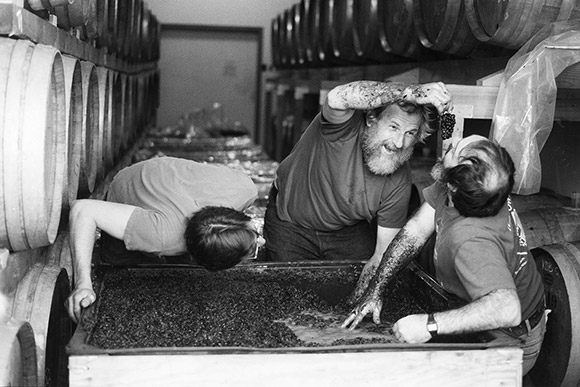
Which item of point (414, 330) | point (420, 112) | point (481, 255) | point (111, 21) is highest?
point (111, 21)

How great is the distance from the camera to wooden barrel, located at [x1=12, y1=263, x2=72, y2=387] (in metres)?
2.26

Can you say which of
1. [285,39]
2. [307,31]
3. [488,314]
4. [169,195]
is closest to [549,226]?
[488,314]

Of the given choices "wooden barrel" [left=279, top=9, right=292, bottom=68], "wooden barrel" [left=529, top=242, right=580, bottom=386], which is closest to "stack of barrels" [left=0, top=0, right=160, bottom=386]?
"wooden barrel" [left=529, top=242, right=580, bottom=386]

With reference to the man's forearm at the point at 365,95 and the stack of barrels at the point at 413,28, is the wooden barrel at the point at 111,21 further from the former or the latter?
the man's forearm at the point at 365,95

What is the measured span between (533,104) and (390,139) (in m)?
0.55

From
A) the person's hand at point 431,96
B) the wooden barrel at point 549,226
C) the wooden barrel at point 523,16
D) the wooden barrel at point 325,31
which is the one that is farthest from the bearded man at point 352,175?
the wooden barrel at point 325,31

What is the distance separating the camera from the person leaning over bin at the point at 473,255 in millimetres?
2256

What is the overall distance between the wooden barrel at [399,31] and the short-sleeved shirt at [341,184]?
1499 millimetres

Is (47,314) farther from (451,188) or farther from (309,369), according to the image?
(451,188)

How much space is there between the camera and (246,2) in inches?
493

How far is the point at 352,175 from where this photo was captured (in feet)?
10.8

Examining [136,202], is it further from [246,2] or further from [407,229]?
[246,2]

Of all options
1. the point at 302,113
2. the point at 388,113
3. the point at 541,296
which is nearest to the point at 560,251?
the point at 541,296

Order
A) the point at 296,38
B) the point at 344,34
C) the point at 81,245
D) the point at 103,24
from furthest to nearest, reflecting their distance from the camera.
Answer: the point at 296,38
the point at 344,34
the point at 103,24
the point at 81,245
